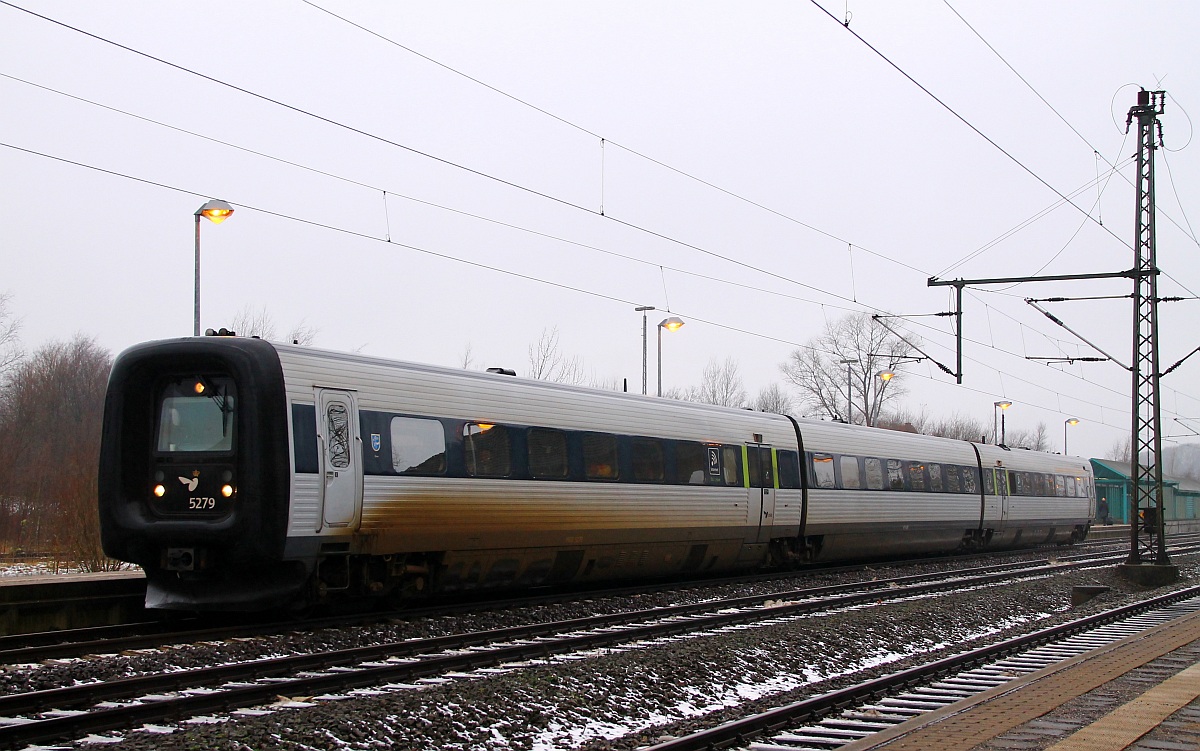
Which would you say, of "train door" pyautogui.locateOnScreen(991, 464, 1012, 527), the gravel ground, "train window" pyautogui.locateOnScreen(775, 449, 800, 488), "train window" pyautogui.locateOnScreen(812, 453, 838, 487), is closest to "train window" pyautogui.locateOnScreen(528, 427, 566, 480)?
the gravel ground

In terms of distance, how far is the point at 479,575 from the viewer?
15.6 metres

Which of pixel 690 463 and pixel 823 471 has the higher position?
pixel 690 463

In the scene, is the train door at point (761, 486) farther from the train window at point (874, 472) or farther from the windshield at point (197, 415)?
the windshield at point (197, 415)

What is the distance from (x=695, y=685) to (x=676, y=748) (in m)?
2.54

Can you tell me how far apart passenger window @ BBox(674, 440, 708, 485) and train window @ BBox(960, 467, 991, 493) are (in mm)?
12556

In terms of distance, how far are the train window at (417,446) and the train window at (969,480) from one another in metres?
19.0

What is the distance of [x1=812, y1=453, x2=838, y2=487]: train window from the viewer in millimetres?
23156

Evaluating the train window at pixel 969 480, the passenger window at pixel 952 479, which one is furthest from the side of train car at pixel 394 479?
the train window at pixel 969 480

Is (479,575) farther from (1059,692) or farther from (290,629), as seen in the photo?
(1059,692)

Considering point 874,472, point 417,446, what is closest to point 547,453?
point 417,446

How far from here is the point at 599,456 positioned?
57.1 ft

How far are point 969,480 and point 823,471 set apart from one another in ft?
28.0

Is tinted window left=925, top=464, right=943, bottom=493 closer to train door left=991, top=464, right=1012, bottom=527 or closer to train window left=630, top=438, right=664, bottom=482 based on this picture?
train door left=991, top=464, right=1012, bottom=527

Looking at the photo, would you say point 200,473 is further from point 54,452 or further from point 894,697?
point 54,452
